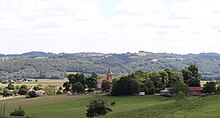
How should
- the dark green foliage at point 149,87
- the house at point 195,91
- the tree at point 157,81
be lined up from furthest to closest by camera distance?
the tree at point 157,81 → the dark green foliage at point 149,87 → the house at point 195,91

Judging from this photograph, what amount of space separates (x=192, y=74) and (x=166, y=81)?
9.44 m

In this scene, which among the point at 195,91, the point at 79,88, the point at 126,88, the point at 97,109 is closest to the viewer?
the point at 97,109

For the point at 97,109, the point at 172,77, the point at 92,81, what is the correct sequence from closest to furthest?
1. the point at 97,109
2. the point at 172,77
3. the point at 92,81

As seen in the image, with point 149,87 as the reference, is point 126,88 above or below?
below

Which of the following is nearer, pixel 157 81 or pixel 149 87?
pixel 149 87

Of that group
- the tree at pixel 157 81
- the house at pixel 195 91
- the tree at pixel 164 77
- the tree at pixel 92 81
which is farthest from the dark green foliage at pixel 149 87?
the tree at pixel 92 81

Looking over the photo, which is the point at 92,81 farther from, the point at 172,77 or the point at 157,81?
the point at 172,77

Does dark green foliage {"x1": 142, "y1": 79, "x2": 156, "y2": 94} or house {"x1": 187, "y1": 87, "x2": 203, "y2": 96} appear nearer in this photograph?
house {"x1": 187, "y1": 87, "x2": 203, "y2": 96}

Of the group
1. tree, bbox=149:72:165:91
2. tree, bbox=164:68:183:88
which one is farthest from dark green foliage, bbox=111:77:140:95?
tree, bbox=164:68:183:88

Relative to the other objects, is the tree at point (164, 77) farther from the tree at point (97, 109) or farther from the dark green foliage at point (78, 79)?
the tree at point (97, 109)

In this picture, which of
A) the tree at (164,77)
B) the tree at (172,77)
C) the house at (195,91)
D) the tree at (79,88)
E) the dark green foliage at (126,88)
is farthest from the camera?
the tree at (79,88)

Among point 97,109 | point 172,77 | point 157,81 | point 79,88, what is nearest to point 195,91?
point 157,81

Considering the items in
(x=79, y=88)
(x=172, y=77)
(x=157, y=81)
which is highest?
(x=172, y=77)

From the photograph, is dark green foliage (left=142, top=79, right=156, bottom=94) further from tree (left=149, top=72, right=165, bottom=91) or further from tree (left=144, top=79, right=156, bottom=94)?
tree (left=149, top=72, right=165, bottom=91)
